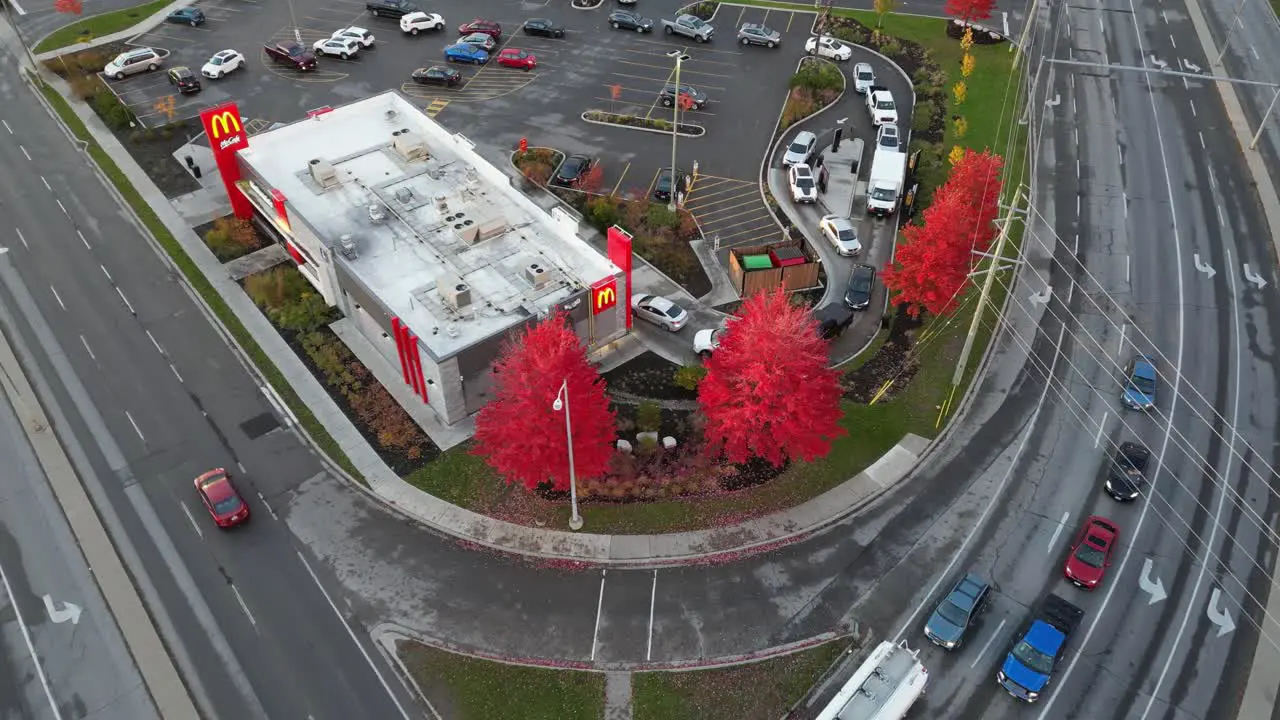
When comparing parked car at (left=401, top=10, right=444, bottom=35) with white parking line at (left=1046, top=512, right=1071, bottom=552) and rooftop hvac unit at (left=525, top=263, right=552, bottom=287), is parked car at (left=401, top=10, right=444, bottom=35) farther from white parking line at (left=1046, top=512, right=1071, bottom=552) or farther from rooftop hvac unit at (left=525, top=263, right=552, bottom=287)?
white parking line at (left=1046, top=512, right=1071, bottom=552)

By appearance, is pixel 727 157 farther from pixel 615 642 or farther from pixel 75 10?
pixel 75 10

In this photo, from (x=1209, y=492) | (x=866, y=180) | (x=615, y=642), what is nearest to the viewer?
(x=615, y=642)

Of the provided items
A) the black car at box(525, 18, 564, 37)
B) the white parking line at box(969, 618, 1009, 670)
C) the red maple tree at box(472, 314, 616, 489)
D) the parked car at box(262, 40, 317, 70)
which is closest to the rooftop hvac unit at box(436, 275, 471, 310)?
the red maple tree at box(472, 314, 616, 489)

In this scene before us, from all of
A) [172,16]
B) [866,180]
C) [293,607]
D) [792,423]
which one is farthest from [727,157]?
[172,16]

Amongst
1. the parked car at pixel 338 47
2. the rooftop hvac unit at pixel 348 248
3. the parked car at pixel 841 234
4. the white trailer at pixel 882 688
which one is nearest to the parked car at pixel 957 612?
the white trailer at pixel 882 688

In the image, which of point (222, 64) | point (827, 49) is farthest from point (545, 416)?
point (827, 49)

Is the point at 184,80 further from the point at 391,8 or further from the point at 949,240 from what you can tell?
the point at 949,240

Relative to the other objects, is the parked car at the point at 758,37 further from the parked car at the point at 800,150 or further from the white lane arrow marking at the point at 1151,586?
the white lane arrow marking at the point at 1151,586
